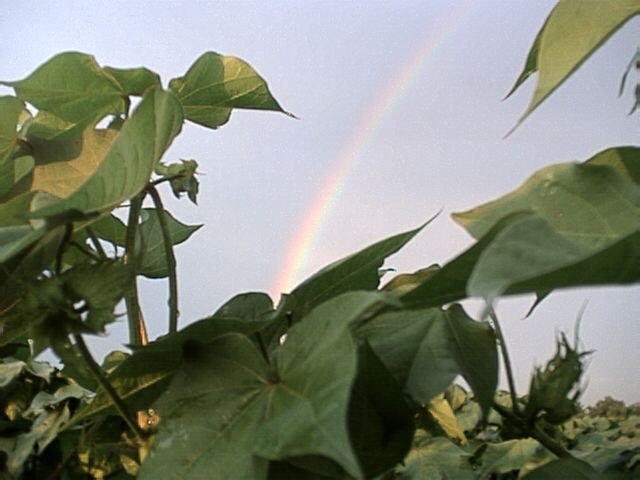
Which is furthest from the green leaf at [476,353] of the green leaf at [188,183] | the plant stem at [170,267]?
the green leaf at [188,183]

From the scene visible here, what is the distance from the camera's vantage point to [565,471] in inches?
10.7

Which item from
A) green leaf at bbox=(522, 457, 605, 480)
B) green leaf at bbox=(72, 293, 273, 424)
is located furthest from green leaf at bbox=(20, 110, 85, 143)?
green leaf at bbox=(522, 457, 605, 480)

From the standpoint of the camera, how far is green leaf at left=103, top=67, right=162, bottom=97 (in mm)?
338

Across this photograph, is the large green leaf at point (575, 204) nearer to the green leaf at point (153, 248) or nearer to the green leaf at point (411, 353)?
the green leaf at point (411, 353)

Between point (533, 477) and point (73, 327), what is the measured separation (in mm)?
176

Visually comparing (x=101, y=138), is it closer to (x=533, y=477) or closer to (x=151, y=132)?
(x=151, y=132)

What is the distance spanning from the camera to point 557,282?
0.49ft

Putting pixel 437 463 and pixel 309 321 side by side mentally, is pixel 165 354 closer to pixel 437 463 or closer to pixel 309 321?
pixel 309 321

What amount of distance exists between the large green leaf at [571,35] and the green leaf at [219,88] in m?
0.18

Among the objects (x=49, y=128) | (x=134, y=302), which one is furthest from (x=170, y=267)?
(x=49, y=128)

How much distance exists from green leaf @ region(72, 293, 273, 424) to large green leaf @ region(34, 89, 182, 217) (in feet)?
0.16

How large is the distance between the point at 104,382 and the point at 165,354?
0.02 metres

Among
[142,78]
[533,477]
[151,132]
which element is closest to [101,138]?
[142,78]

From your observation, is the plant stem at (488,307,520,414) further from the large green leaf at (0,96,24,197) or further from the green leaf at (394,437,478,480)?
the large green leaf at (0,96,24,197)
